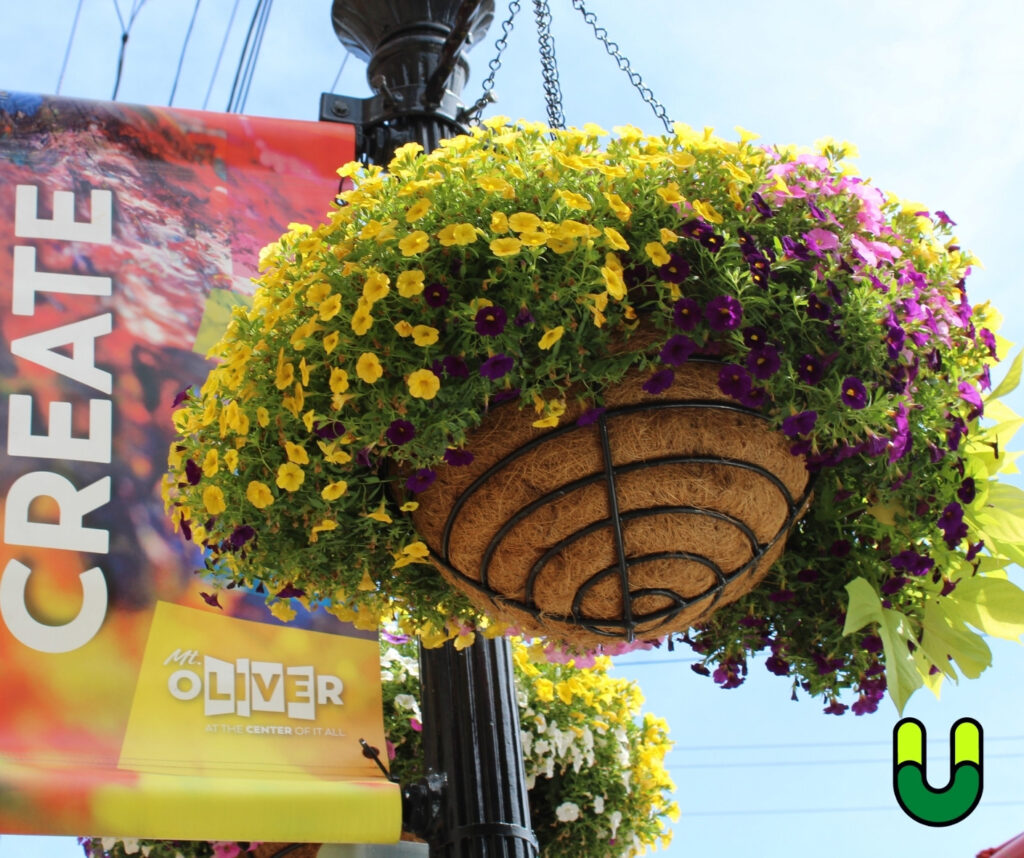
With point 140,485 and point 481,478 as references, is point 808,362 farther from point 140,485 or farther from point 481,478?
point 140,485

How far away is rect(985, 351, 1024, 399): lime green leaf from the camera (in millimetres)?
1648

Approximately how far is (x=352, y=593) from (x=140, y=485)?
648 millimetres

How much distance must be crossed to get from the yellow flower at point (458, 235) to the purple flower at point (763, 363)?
344 mm

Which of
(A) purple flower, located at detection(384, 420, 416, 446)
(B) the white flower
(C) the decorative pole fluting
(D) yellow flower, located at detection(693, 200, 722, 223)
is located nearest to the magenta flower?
(D) yellow flower, located at detection(693, 200, 722, 223)

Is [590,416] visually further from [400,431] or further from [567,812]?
[567,812]

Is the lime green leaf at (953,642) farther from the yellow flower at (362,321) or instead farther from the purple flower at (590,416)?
the yellow flower at (362,321)

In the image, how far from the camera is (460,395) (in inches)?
55.6

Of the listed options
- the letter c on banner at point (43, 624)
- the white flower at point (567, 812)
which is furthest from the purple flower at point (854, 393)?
the white flower at point (567, 812)

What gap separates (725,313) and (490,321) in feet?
0.87

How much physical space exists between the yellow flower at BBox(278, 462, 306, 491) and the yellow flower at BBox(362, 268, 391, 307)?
8.7 inches

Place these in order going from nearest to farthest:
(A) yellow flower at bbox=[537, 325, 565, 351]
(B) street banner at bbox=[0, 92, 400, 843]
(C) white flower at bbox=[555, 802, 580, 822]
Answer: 1. (A) yellow flower at bbox=[537, 325, 565, 351]
2. (B) street banner at bbox=[0, 92, 400, 843]
3. (C) white flower at bbox=[555, 802, 580, 822]

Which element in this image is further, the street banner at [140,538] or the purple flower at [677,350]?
the street banner at [140,538]

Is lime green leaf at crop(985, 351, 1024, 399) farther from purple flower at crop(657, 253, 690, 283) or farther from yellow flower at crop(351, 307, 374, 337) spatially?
yellow flower at crop(351, 307, 374, 337)

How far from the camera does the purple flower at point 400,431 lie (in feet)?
4.64
